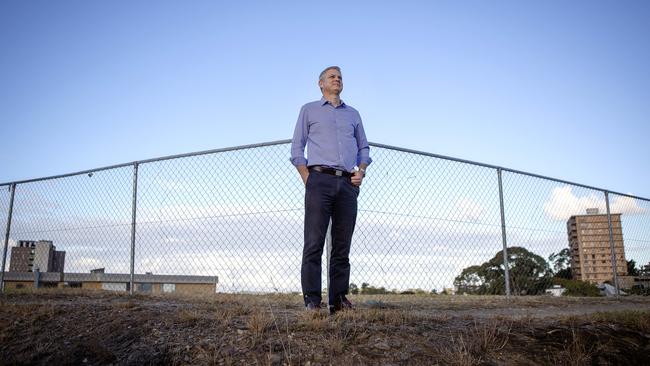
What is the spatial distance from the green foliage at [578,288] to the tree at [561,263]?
0.41 feet

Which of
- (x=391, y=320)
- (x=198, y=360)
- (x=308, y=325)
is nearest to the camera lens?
(x=198, y=360)

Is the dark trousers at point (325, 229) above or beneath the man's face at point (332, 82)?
beneath

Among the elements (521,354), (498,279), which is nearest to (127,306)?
(521,354)

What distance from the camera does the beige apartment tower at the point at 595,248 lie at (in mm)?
9578

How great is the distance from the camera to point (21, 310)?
160 inches

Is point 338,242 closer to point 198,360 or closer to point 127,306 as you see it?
point 198,360

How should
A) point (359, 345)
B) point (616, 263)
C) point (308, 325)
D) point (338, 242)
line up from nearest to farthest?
point (359, 345), point (308, 325), point (338, 242), point (616, 263)

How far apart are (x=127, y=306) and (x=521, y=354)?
3.09 m

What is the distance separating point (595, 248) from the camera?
10.2 m

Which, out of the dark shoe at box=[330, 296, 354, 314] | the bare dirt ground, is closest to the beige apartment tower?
the bare dirt ground

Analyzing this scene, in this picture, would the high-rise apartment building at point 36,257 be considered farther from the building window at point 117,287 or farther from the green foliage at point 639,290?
the green foliage at point 639,290

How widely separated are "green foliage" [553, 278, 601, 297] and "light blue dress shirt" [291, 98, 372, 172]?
23.9 ft

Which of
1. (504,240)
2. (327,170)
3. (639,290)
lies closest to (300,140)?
(327,170)

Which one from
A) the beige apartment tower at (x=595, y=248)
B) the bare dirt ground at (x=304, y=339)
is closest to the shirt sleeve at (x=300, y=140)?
the bare dirt ground at (x=304, y=339)
